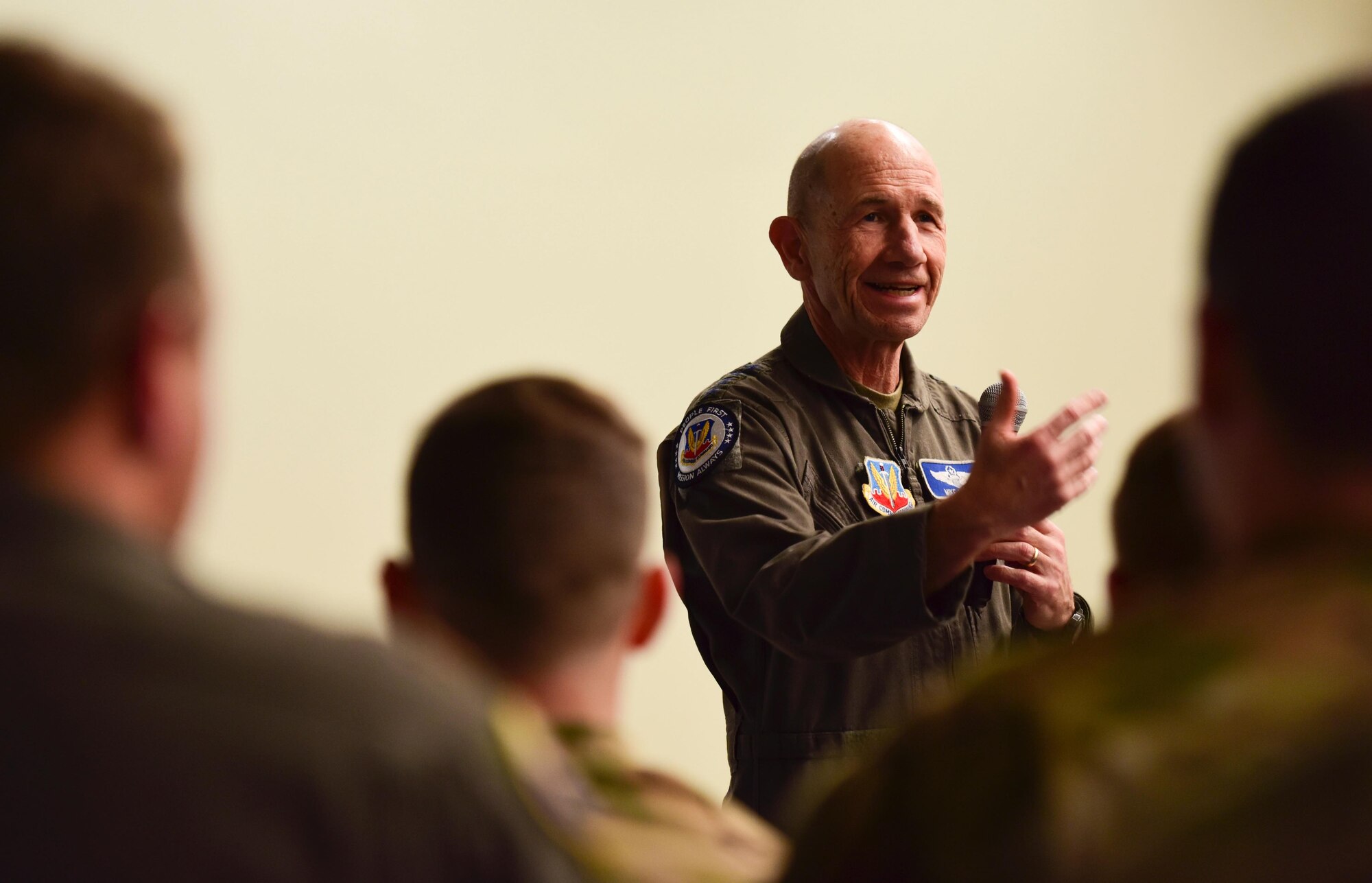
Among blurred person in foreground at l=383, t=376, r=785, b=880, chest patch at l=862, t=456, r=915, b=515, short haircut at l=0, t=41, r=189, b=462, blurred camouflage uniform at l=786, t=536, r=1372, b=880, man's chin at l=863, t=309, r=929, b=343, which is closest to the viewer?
blurred camouflage uniform at l=786, t=536, r=1372, b=880

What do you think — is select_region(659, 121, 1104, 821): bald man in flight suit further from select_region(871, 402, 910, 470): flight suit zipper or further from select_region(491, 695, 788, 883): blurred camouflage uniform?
select_region(491, 695, 788, 883): blurred camouflage uniform

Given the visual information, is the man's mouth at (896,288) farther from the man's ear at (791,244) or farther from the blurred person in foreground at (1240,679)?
the blurred person in foreground at (1240,679)

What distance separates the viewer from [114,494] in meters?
0.67

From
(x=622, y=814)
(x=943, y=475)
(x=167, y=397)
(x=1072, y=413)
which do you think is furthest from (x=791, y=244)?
(x=167, y=397)

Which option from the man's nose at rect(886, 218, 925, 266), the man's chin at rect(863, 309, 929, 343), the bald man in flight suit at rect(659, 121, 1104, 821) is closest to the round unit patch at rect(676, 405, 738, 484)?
the bald man in flight suit at rect(659, 121, 1104, 821)

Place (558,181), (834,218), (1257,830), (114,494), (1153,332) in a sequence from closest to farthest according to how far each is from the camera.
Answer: (1257,830)
(114,494)
(834,218)
(558,181)
(1153,332)

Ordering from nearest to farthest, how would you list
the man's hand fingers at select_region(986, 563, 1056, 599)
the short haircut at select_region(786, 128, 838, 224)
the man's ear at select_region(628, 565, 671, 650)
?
1. the man's ear at select_region(628, 565, 671, 650)
2. the man's hand fingers at select_region(986, 563, 1056, 599)
3. the short haircut at select_region(786, 128, 838, 224)

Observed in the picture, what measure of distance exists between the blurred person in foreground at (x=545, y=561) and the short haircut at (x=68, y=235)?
40 centimetres

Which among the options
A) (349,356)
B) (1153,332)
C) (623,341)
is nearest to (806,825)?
(349,356)

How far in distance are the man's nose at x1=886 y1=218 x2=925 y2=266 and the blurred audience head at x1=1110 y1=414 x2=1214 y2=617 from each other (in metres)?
1.04

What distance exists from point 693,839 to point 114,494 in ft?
1.39

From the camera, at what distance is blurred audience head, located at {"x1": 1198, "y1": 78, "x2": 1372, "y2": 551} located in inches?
25.5

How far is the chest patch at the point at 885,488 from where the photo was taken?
6.53ft

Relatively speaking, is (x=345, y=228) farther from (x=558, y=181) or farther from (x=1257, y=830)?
(x=1257, y=830)
